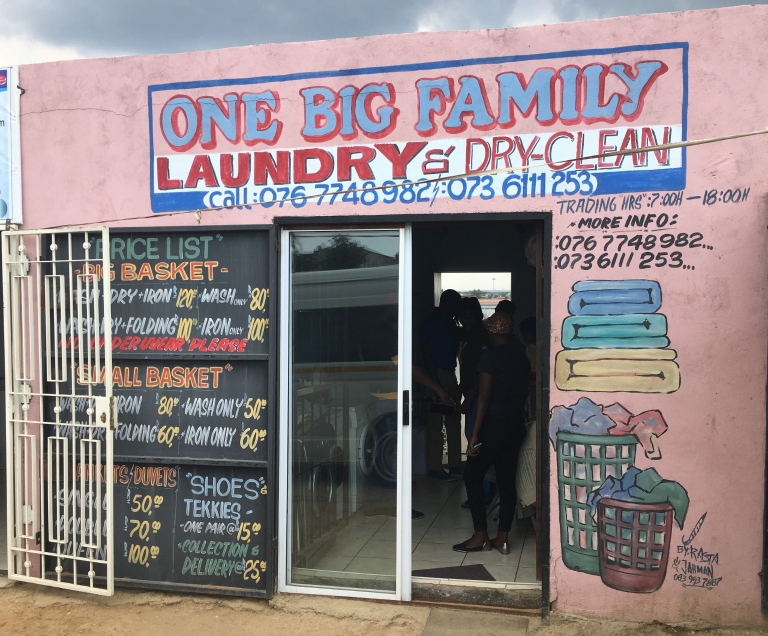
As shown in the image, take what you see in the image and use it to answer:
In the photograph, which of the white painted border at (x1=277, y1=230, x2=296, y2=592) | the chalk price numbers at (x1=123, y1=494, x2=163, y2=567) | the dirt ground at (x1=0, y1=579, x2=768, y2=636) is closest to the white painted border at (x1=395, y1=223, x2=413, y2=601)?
the dirt ground at (x1=0, y1=579, x2=768, y2=636)

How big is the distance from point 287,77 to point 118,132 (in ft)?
3.87

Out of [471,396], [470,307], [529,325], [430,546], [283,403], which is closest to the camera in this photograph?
[283,403]

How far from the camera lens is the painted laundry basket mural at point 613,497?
14.1 ft

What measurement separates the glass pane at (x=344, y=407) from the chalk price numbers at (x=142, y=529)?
904 millimetres

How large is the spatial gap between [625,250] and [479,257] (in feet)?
20.3

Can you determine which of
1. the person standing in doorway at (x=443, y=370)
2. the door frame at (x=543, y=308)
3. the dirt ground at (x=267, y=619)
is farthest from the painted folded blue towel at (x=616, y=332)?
the person standing in doorway at (x=443, y=370)

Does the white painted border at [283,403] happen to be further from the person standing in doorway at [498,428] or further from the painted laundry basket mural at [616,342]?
the painted laundry basket mural at [616,342]

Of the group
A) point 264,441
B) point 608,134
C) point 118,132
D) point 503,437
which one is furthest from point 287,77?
point 503,437

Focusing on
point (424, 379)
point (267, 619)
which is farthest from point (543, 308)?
point (267, 619)

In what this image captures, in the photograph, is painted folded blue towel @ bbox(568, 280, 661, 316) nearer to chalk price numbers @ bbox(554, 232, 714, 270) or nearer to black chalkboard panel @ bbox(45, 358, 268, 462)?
chalk price numbers @ bbox(554, 232, 714, 270)

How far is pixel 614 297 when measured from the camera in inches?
171

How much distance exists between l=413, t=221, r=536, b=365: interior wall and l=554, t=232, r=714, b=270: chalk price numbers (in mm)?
5274

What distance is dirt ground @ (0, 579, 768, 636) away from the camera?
14.3ft

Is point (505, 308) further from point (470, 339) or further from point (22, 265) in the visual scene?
point (22, 265)
